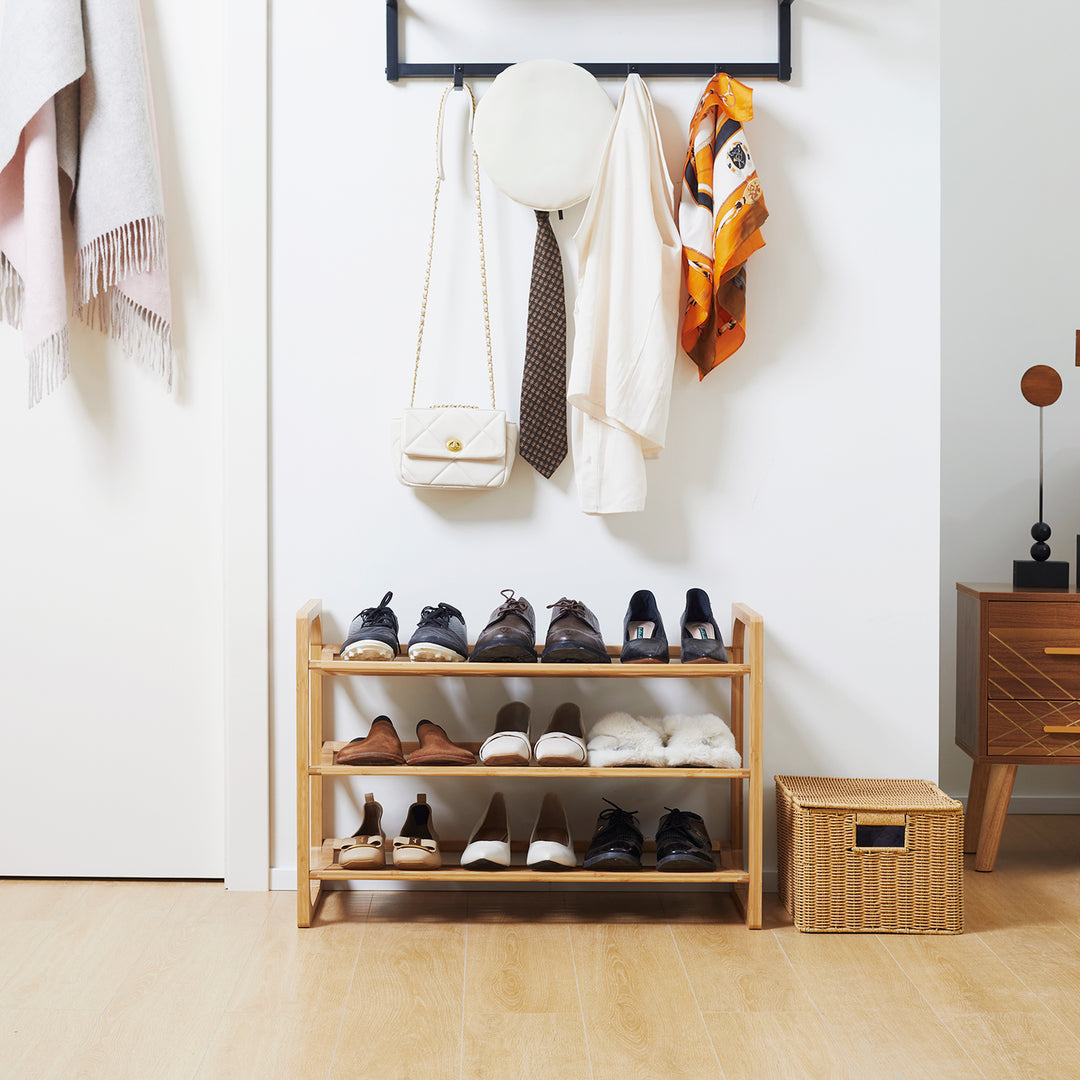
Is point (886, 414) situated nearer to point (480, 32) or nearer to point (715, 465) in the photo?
point (715, 465)

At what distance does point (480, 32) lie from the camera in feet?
6.78

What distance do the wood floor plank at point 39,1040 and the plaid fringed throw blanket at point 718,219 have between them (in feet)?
5.29

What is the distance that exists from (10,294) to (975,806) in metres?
2.43

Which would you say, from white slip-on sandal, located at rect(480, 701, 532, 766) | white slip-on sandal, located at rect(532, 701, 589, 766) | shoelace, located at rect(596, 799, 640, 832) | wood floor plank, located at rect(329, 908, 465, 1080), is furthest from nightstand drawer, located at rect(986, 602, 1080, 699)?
wood floor plank, located at rect(329, 908, 465, 1080)

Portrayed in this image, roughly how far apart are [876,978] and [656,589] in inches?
32.9

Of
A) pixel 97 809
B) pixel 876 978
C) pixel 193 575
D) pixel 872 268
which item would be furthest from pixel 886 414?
pixel 97 809

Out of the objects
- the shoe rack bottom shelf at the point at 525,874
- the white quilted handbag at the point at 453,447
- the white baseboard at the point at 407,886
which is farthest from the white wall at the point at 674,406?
the shoe rack bottom shelf at the point at 525,874

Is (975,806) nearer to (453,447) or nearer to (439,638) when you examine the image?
(439,638)

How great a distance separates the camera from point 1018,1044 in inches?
59.2

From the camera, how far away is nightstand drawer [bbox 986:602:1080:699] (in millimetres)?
2154

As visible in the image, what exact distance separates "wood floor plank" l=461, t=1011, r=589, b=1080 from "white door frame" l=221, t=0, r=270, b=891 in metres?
0.76

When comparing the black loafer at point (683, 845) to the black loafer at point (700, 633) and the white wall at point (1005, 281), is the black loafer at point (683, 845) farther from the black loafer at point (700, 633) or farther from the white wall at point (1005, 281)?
the white wall at point (1005, 281)

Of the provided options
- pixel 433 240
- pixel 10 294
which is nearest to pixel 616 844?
pixel 433 240

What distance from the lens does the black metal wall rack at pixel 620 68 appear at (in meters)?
2.04
